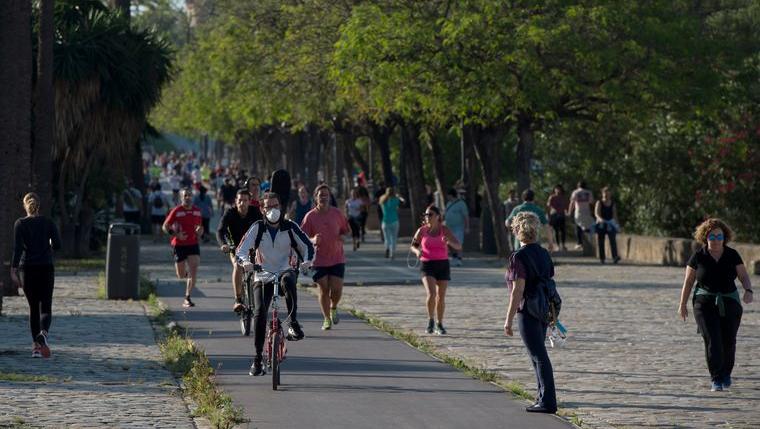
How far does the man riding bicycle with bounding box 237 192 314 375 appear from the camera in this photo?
13.3 m

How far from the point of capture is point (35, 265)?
15180mm

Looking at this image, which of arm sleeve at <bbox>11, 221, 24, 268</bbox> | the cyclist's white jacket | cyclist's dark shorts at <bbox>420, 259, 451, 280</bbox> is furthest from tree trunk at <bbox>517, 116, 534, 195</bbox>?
the cyclist's white jacket

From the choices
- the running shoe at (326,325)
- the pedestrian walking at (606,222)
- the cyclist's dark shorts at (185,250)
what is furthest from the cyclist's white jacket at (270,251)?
the pedestrian walking at (606,222)

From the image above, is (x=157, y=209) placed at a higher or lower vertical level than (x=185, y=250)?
higher

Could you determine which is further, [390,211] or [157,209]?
[157,209]

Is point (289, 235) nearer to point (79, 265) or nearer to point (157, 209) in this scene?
point (79, 265)

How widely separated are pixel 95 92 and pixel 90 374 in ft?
63.3

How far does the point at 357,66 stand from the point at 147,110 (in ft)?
16.5

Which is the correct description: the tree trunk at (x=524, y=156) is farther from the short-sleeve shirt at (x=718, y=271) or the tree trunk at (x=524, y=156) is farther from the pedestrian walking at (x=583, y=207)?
the short-sleeve shirt at (x=718, y=271)

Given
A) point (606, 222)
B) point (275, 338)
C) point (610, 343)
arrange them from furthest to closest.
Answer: point (606, 222)
point (610, 343)
point (275, 338)

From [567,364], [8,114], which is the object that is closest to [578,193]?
[8,114]

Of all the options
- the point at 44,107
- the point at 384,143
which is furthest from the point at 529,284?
the point at 384,143

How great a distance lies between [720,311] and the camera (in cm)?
1318

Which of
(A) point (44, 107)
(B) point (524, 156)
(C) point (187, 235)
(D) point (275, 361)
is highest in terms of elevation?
(A) point (44, 107)
